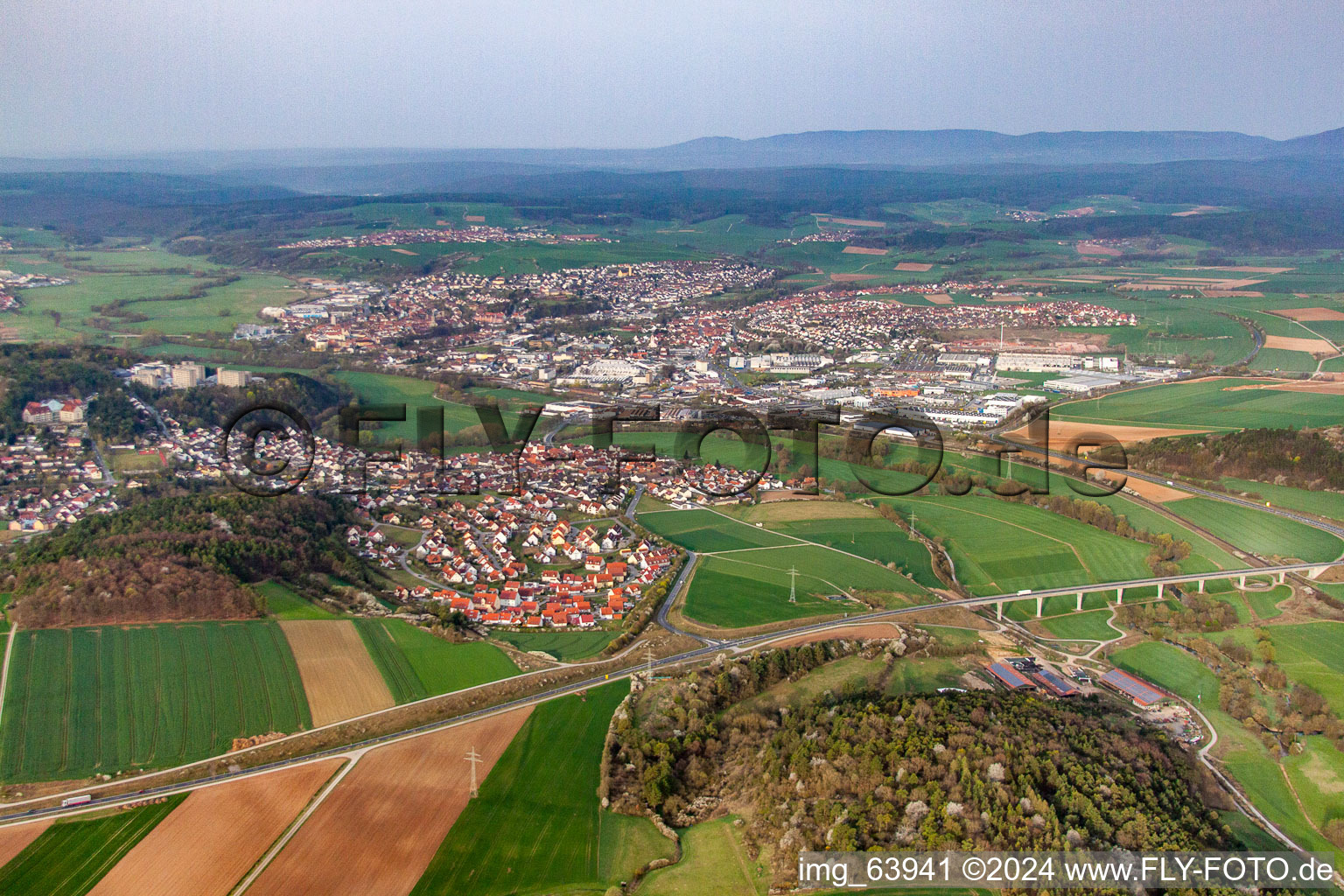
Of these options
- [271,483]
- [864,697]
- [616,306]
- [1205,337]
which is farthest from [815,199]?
[864,697]

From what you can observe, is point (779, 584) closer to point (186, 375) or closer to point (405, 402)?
point (405, 402)

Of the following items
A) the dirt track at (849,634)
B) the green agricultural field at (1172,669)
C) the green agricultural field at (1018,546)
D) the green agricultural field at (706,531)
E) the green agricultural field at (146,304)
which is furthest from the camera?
the green agricultural field at (146,304)

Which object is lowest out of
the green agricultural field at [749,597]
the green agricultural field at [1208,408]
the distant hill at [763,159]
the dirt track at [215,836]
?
the dirt track at [215,836]

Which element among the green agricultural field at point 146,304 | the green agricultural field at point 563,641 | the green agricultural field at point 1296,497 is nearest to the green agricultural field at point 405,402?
the green agricultural field at point 146,304

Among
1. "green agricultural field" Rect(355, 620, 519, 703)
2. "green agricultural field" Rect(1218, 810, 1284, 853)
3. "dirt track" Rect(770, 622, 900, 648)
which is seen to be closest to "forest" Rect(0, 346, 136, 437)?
"green agricultural field" Rect(355, 620, 519, 703)

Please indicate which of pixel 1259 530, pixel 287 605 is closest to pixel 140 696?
pixel 287 605

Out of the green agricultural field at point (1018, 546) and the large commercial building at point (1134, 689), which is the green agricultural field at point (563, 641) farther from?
the large commercial building at point (1134, 689)
